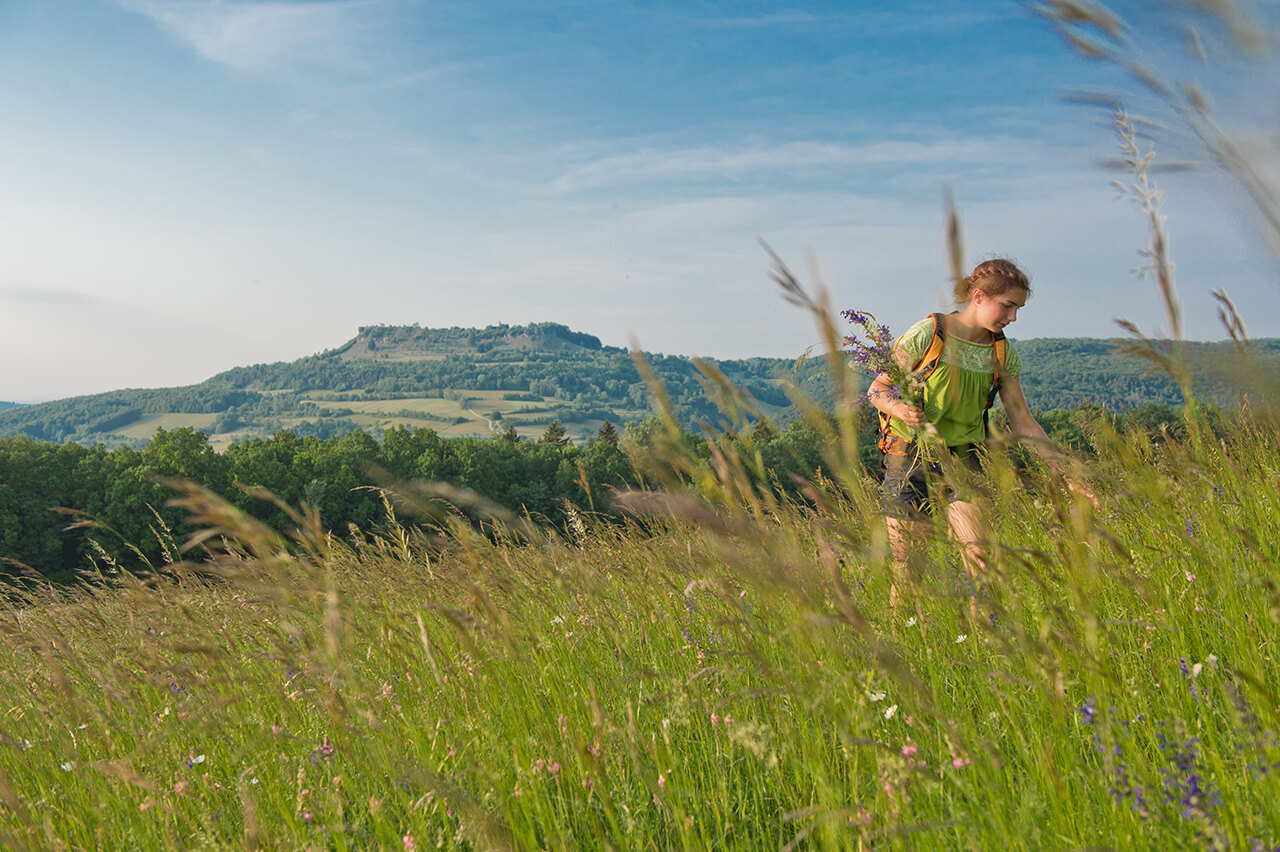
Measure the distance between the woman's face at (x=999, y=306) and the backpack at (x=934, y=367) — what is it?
0.45 feet

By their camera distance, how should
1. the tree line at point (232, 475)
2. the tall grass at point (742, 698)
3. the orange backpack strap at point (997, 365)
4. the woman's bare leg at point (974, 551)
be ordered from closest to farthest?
the tall grass at point (742, 698)
the woman's bare leg at point (974, 551)
the orange backpack strap at point (997, 365)
the tree line at point (232, 475)

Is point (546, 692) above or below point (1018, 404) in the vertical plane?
below

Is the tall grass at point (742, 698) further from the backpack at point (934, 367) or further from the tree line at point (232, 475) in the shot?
the tree line at point (232, 475)

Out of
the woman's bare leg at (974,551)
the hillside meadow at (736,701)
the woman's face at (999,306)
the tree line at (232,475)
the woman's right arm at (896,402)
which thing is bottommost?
the tree line at (232,475)

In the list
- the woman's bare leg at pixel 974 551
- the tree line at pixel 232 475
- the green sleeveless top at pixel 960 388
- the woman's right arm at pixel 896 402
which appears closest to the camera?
the woman's bare leg at pixel 974 551

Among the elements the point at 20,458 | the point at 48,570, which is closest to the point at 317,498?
the point at 48,570

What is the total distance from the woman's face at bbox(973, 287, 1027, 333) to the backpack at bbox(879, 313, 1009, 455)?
14 cm

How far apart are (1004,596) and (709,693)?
3.20 feet

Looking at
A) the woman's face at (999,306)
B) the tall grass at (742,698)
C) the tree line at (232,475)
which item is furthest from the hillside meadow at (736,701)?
the tree line at (232,475)

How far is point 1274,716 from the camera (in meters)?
1.29

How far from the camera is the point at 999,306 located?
3.86 meters

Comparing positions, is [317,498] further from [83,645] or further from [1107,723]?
[1107,723]

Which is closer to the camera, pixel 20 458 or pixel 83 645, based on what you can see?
pixel 83 645

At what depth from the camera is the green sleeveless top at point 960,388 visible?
3752 mm
